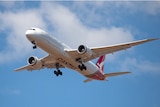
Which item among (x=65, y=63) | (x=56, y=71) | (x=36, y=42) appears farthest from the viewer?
(x=56, y=71)

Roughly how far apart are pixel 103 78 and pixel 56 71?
7018 mm

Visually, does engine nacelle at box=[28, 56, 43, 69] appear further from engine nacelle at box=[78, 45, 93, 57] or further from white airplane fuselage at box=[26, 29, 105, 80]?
engine nacelle at box=[78, 45, 93, 57]

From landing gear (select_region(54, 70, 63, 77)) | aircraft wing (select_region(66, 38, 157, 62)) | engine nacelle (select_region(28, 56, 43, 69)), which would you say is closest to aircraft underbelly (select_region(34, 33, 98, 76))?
aircraft wing (select_region(66, 38, 157, 62))

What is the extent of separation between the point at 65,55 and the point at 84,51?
2378 millimetres

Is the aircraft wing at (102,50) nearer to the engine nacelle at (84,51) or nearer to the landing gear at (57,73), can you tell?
the engine nacelle at (84,51)

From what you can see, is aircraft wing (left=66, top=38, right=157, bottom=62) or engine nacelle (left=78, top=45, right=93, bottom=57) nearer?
aircraft wing (left=66, top=38, right=157, bottom=62)

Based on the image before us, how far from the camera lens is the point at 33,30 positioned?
4884 centimetres

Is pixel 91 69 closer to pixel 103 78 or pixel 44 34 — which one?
pixel 103 78

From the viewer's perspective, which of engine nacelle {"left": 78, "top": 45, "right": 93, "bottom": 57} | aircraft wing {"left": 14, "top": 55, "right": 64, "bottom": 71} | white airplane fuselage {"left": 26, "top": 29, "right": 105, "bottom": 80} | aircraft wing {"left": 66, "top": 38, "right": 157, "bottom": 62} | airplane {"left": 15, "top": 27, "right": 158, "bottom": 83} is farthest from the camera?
aircraft wing {"left": 14, "top": 55, "right": 64, "bottom": 71}

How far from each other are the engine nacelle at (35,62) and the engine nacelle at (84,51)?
22.2ft

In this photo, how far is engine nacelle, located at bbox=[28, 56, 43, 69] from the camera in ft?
179

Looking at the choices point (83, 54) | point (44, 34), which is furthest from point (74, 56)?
point (44, 34)

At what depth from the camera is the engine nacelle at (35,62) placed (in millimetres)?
54469

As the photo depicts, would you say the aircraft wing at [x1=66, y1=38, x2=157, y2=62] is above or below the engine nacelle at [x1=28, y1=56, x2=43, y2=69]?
below
